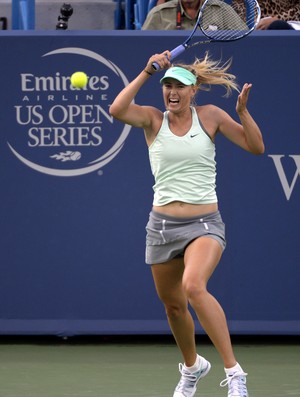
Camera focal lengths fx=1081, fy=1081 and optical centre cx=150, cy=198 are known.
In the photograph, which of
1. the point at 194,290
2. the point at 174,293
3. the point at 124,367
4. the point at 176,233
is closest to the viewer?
the point at 194,290

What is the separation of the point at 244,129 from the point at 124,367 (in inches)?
80.1

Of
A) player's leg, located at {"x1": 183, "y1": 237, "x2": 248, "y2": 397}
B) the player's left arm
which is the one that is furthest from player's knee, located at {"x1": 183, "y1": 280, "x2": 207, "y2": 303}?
the player's left arm

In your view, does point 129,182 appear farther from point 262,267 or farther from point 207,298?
point 207,298

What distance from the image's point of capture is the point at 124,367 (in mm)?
7109

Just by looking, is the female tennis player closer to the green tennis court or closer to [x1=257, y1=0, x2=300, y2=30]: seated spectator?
Answer: the green tennis court

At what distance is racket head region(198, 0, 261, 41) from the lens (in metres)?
6.86

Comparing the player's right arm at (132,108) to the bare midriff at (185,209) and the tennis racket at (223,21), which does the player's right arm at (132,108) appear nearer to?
the bare midriff at (185,209)

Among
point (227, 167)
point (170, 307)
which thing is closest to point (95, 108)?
point (227, 167)

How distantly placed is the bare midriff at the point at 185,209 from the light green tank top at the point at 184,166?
0.08ft

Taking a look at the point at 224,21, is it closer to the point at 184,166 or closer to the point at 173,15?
the point at 173,15

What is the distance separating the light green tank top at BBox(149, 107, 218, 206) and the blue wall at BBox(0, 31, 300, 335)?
1.77 metres

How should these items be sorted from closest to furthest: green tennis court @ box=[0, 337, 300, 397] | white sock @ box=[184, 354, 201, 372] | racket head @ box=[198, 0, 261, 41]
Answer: white sock @ box=[184, 354, 201, 372] → green tennis court @ box=[0, 337, 300, 397] → racket head @ box=[198, 0, 261, 41]

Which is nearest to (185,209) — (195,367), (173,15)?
(195,367)

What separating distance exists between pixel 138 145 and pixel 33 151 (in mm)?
750
